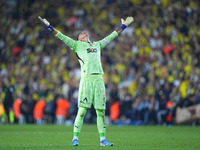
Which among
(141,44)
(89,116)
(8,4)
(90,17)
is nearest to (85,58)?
(89,116)

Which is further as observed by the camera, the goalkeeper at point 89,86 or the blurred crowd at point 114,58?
the blurred crowd at point 114,58

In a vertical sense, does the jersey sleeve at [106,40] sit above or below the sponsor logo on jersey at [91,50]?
above

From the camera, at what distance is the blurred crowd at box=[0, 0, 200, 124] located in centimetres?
2298

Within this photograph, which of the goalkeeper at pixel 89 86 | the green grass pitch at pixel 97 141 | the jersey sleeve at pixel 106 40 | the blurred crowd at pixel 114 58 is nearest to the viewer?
the green grass pitch at pixel 97 141

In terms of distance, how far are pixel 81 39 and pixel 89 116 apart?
14080 mm

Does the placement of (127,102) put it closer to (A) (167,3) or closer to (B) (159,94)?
(B) (159,94)

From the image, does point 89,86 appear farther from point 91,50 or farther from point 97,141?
point 97,141

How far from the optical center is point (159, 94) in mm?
22578

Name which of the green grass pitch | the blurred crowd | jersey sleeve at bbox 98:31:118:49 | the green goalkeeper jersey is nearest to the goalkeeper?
the green goalkeeper jersey

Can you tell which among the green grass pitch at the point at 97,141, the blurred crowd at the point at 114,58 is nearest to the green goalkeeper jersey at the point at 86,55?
the green grass pitch at the point at 97,141

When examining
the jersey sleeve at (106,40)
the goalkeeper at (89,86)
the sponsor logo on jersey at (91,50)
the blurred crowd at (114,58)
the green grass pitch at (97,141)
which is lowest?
the green grass pitch at (97,141)

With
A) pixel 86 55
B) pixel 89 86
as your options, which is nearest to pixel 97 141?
pixel 89 86

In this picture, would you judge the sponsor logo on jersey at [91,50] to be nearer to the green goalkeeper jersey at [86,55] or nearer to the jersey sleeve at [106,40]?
the green goalkeeper jersey at [86,55]

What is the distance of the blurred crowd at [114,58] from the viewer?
22984 millimetres
